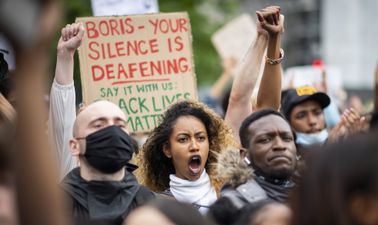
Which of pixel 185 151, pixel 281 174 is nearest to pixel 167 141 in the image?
pixel 185 151

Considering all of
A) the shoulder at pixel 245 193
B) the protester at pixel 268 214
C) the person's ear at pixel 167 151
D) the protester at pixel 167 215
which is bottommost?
the shoulder at pixel 245 193

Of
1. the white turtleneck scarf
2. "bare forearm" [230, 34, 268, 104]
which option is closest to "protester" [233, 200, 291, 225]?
the white turtleneck scarf

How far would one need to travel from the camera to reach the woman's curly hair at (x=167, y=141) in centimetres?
727

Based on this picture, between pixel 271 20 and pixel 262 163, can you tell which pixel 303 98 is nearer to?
pixel 271 20

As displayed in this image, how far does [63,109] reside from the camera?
7012mm

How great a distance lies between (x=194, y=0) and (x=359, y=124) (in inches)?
694

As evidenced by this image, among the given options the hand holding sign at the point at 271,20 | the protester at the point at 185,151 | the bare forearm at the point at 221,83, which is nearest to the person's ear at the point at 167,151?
the protester at the point at 185,151

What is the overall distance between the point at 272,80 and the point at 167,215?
351 centimetres

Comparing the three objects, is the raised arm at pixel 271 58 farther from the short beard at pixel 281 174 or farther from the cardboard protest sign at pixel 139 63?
the short beard at pixel 281 174

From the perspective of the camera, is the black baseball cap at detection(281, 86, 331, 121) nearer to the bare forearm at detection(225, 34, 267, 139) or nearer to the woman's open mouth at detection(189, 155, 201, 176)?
the bare forearm at detection(225, 34, 267, 139)

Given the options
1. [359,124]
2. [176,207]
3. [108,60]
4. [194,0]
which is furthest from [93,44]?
[194,0]

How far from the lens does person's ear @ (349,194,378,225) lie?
3645mm

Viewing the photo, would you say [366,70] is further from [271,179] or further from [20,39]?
[20,39]

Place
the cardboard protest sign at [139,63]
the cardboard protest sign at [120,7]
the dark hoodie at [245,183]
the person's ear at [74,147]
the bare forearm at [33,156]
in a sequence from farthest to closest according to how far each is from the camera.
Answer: the cardboard protest sign at [120,7], the cardboard protest sign at [139,63], the person's ear at [74,147], the dark hoodie at [245,183], the bare forearm at [33,156]
